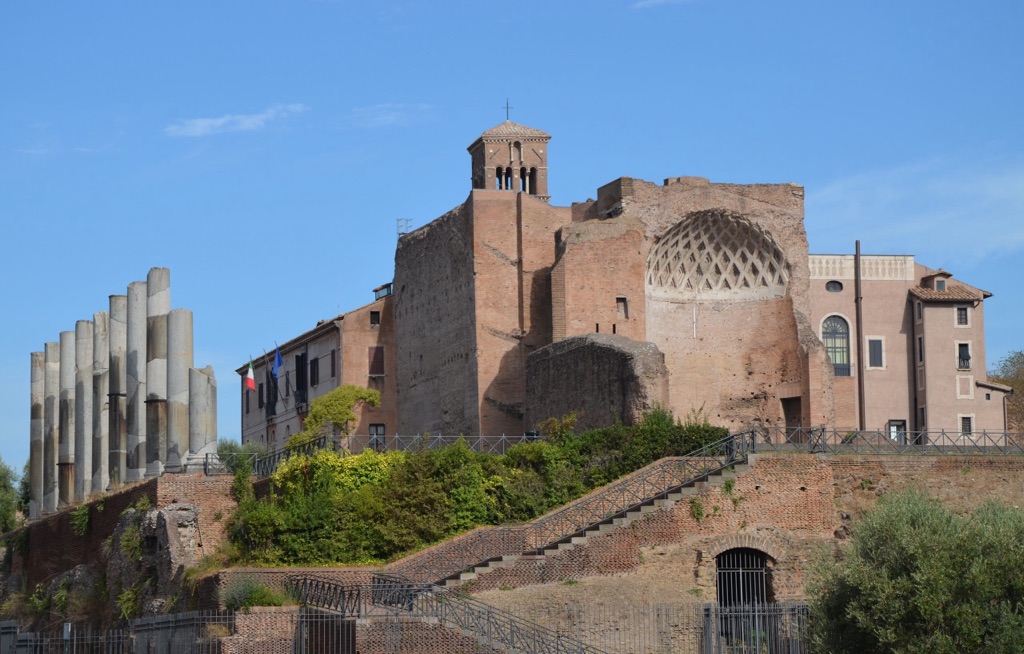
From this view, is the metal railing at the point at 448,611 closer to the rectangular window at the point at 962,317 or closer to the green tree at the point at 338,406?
the green tree at the point at 338,406

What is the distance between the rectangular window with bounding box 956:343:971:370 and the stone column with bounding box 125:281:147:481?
28.9m

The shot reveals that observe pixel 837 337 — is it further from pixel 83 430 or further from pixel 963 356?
pixel 83 430

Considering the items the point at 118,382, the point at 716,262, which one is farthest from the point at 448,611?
the point at 716,262

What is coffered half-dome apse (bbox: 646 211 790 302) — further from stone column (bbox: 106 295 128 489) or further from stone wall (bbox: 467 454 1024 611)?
stone column (bbox: 106 295 128 489)

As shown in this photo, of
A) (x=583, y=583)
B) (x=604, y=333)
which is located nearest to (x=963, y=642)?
(x=583, y=583)

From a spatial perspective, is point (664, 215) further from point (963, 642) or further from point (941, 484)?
point (963, 642)

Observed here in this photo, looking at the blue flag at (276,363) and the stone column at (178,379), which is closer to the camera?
the stone column at (178,379)

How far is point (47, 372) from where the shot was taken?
60656 mm

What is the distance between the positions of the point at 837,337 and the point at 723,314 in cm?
1259

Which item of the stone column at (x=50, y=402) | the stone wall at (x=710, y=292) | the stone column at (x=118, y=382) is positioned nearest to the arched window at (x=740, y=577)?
the stone wall at (x=710, y=292)

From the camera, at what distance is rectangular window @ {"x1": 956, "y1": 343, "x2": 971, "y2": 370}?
6391 cm

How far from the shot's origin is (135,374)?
4925cm

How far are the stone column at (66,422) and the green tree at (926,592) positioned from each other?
1260 inches

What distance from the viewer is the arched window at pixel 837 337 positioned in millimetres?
64188
